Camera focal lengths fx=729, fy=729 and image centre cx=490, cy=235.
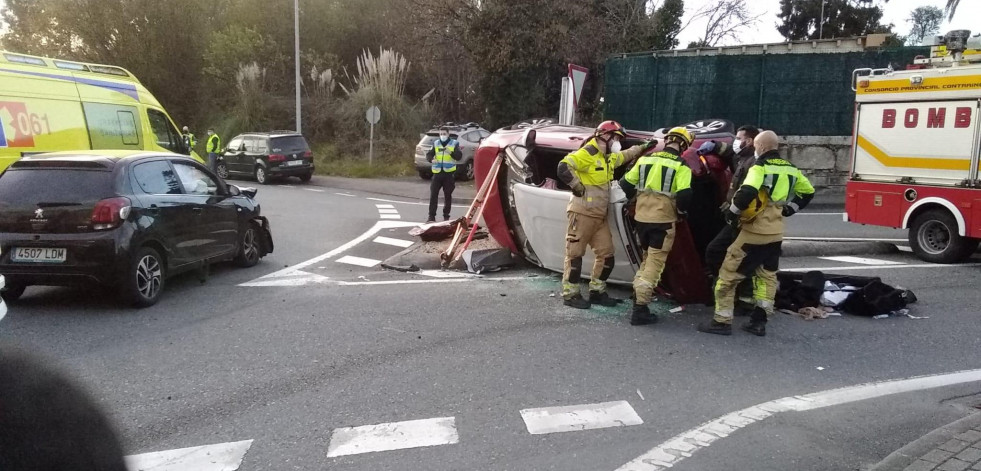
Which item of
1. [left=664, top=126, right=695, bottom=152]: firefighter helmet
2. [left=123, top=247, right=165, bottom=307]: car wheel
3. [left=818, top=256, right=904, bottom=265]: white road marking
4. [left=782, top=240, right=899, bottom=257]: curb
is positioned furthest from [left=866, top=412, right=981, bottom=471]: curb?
[left=782, top=240, right=899, bottom=257]: curb

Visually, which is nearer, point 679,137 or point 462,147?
point 679,137

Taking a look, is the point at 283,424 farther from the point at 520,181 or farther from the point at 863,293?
the point at 863,293

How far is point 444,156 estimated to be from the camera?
44.5 ft

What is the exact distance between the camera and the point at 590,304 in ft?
24.1

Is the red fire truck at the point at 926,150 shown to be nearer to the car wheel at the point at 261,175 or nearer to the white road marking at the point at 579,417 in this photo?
the white road marking at the point at 579,417

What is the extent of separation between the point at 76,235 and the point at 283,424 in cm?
372

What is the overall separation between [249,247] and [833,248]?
27.8 ft

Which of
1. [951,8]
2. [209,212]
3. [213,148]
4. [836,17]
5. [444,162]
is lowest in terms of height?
[209,212]

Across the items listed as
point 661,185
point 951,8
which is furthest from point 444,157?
point 951,8

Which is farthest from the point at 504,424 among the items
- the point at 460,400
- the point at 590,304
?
the point at 590,304

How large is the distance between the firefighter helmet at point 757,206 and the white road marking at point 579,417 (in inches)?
94.6

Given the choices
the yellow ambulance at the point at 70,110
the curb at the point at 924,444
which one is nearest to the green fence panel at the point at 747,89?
the yellow ambulance at the point at 70,110

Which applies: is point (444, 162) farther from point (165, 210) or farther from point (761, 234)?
point (761, 234)

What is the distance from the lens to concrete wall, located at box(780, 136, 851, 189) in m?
16.6
